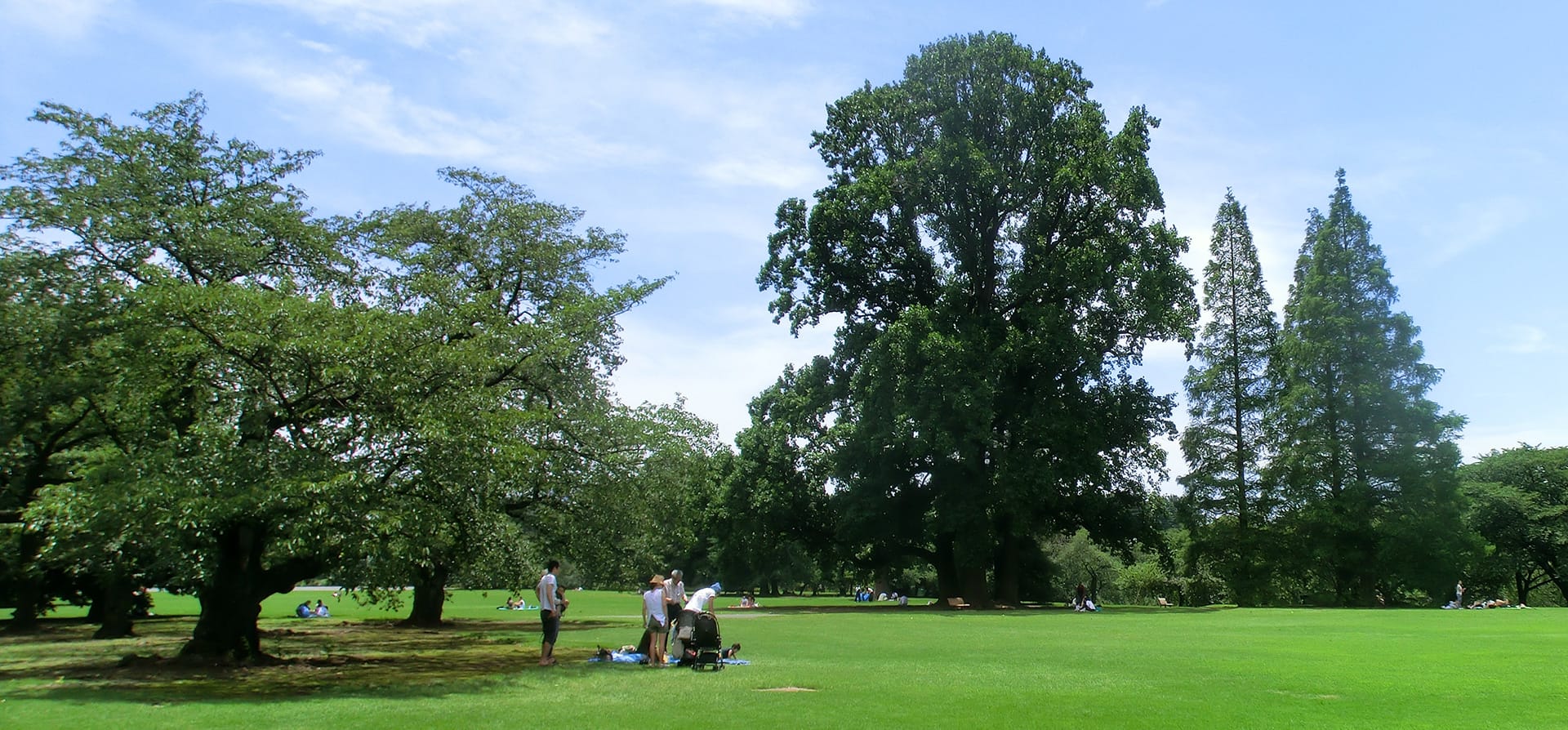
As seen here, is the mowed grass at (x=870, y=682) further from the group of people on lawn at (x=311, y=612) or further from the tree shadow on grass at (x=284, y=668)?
the group of people on lawn at (x=311, y=612)

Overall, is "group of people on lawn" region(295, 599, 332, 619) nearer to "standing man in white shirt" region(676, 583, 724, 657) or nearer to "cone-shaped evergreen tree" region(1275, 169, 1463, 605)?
"standing man in white shirt" region(676, 583, 724, 657)

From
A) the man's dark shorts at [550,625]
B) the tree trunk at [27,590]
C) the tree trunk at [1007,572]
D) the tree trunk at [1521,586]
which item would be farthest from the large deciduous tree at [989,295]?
the tree trunk at [1521,586]

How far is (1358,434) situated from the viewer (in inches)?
1938

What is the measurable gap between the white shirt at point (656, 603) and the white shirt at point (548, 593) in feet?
5.45

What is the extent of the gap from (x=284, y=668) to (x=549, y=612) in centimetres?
419

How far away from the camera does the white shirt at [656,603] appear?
15555 mm

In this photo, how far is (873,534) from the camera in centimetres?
4441

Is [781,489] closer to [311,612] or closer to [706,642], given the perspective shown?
[311,612]

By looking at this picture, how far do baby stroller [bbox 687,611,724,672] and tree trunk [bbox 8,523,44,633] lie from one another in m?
18.1

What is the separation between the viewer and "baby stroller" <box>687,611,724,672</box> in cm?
1445

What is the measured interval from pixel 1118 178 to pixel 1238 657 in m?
25.9

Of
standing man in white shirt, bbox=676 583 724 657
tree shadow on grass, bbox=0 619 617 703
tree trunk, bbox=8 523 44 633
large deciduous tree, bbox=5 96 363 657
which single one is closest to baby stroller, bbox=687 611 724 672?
standing man in white shirt, bbox=676 583 724 657

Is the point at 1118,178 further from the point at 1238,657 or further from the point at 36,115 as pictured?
the point at 36,115

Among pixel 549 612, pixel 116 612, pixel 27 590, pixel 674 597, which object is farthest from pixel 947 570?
pixel 27 590
